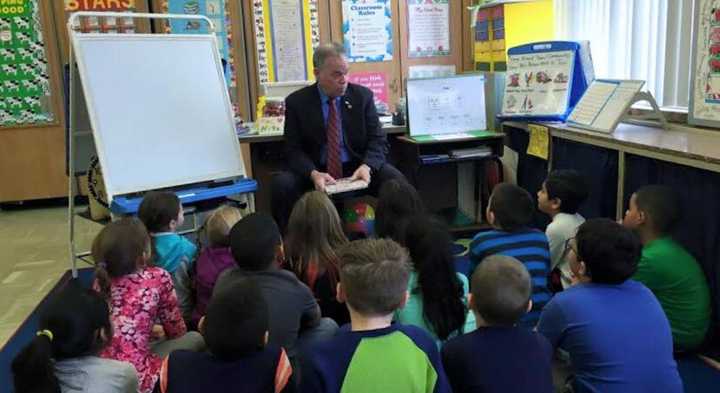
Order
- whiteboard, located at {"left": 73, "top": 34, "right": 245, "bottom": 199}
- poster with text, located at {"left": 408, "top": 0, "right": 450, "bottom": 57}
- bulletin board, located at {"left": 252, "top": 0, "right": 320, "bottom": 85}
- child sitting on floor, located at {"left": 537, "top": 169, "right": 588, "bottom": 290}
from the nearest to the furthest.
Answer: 1. child sitting on floor, located at {"left": 537, "top": 169, "right": 588, "bottom": 290}
2. whiteboard, located at {"left": 73, "top": 34, "right": 245, "bottom": 199}
3. bulletin board, located at {"left": 252, "top": 0, "right": 320, "bottom": 85}
4. poster with text, located at {"left": 408, "top": 0, "right": 450, "bottom": 57}

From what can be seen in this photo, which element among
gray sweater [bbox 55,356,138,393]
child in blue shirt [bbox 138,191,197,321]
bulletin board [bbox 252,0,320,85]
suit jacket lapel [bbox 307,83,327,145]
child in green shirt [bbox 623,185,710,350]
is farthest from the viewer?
bulletin board [bbox 252,0,320,85]

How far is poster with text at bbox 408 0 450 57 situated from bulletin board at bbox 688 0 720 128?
2783mm

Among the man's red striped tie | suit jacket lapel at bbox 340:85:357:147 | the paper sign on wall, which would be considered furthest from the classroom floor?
the paper sign on wall

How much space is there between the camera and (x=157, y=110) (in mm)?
3080

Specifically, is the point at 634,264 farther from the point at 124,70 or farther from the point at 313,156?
the point at 124,70

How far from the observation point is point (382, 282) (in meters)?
1.32

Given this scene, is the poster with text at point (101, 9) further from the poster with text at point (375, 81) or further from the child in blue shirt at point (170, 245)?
the child in blue shirt at point (170, 245)

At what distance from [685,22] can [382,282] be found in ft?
8.18

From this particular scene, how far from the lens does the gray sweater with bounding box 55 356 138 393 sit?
1.40 meters

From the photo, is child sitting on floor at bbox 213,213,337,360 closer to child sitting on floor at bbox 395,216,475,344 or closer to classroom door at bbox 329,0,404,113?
child sitting on floor at bbox 395,216,475,344

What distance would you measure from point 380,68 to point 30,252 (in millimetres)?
3011

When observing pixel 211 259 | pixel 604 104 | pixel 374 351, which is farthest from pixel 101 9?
pixel 374 351

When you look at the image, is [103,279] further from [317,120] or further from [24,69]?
[24,69]

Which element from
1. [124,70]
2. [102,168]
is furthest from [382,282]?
[124,70]
